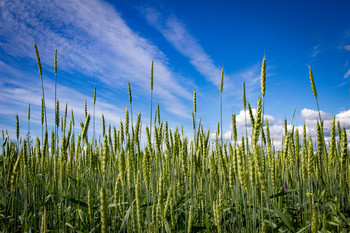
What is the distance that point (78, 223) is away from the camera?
2.07 metres

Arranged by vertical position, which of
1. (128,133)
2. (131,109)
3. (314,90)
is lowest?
(128,133)

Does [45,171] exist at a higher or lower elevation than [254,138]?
lower

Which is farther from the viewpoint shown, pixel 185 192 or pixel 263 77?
pixel 185 192

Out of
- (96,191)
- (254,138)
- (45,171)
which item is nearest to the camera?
(254,138)

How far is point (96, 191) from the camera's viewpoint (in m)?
2.53

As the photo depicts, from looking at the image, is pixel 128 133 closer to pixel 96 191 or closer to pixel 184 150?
pixel 184 150

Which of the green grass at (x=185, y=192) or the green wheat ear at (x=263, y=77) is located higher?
the green wheat ear at (x=263, y=77)

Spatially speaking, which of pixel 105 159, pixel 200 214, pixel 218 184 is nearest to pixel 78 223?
pixel 105 159

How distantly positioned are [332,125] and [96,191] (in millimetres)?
2482

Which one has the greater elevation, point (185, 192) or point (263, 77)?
point (263, 77)

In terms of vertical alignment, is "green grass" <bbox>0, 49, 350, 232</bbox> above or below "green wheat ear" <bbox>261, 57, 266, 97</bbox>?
below

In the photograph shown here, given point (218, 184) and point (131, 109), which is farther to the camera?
point (218, 184)

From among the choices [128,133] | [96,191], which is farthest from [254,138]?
[96,191]

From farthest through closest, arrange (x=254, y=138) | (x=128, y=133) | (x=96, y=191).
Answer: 1. (x=96, y=191)
2. (x=128, y=133)
3. (x=254, y=138)
